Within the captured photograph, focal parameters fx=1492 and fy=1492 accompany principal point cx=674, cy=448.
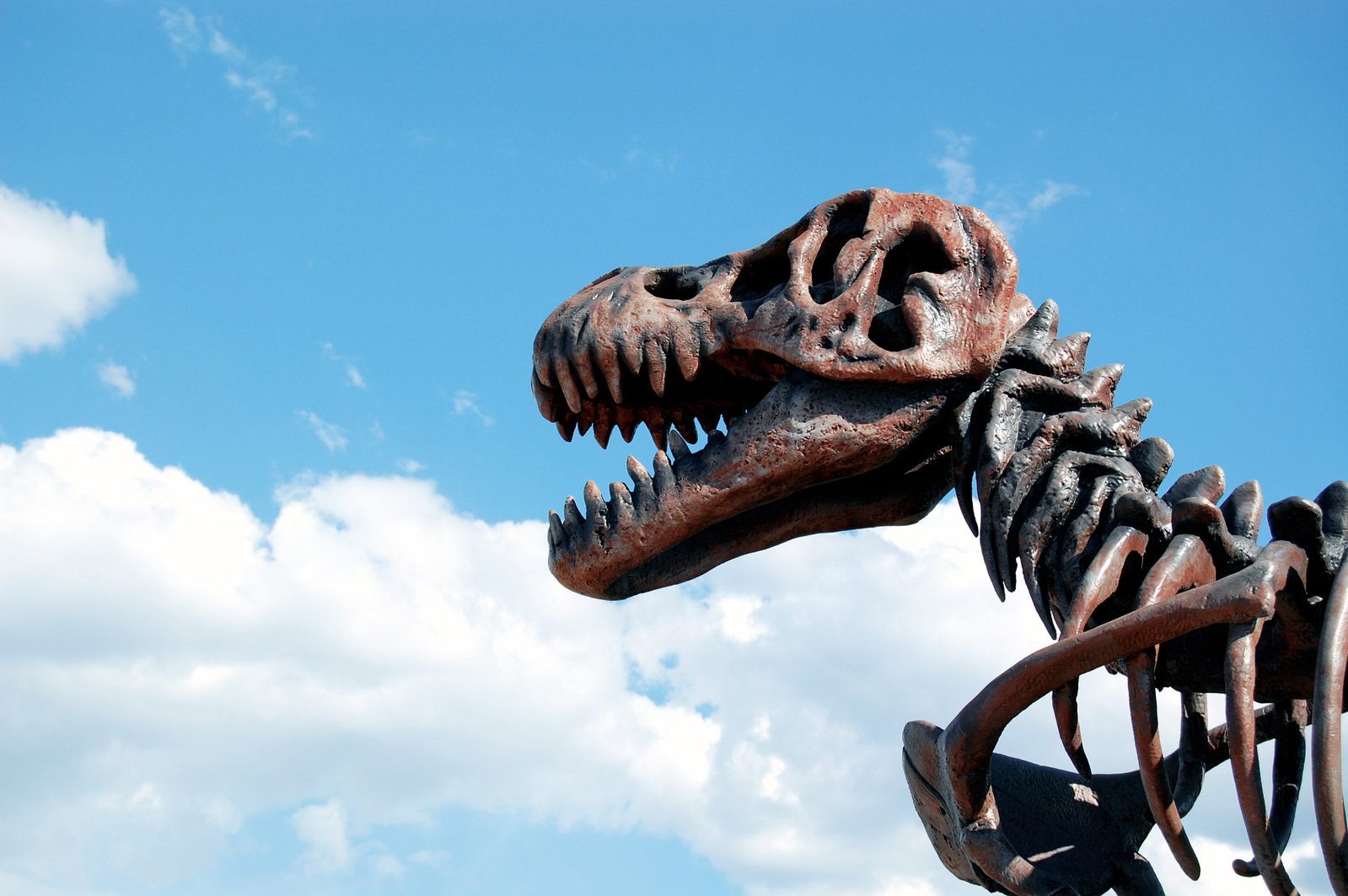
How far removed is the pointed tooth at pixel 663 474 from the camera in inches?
186

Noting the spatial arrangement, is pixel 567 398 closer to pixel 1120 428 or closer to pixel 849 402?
pixel 849 402

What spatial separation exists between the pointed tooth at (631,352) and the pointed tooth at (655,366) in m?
0.03

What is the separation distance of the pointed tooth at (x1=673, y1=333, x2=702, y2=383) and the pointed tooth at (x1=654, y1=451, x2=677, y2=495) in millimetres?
269

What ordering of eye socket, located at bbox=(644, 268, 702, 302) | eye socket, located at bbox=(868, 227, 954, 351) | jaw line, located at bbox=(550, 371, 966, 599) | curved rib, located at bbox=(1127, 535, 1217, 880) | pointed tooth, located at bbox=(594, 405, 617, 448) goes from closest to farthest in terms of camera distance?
curved rib, located at bbox=(1127, 535, 1217, 880) < jaw line, located at bbox=(550, 371, 966, 599) < eye socket, located at bbox=(868, 227, 954, 351) < pointed tooth, located at bbox=(594, 405, 617, 448) < eye socket, located at bbox=(644, 268, 702, 302)

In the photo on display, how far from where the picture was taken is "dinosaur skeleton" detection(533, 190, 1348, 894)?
13.0 ft

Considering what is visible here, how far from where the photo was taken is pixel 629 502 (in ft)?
15.7

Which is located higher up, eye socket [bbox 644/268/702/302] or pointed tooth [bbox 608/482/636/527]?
eye socket [bbox 644/268/702/302]

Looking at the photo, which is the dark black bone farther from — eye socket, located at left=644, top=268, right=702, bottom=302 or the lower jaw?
eye socket, located at left=644, top=268, right=702, bottom=302

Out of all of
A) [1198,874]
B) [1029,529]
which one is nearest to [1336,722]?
[1198,874]

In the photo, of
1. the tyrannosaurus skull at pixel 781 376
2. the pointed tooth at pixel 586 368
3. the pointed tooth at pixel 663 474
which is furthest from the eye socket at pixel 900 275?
the pointed tooth at pixel 586 368

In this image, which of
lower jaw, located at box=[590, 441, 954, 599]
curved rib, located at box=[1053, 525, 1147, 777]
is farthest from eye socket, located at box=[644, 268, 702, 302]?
curved rib, located at box=[1053, 525, 1147, 777]

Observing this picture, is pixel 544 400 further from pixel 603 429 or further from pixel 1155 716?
pixel 1155 716

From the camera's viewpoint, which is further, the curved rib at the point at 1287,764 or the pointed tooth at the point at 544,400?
the pointed tooth at the point at 544,400

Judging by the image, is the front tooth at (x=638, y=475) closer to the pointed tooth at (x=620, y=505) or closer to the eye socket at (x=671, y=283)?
the pointed tooth at (x=620, y=505)
